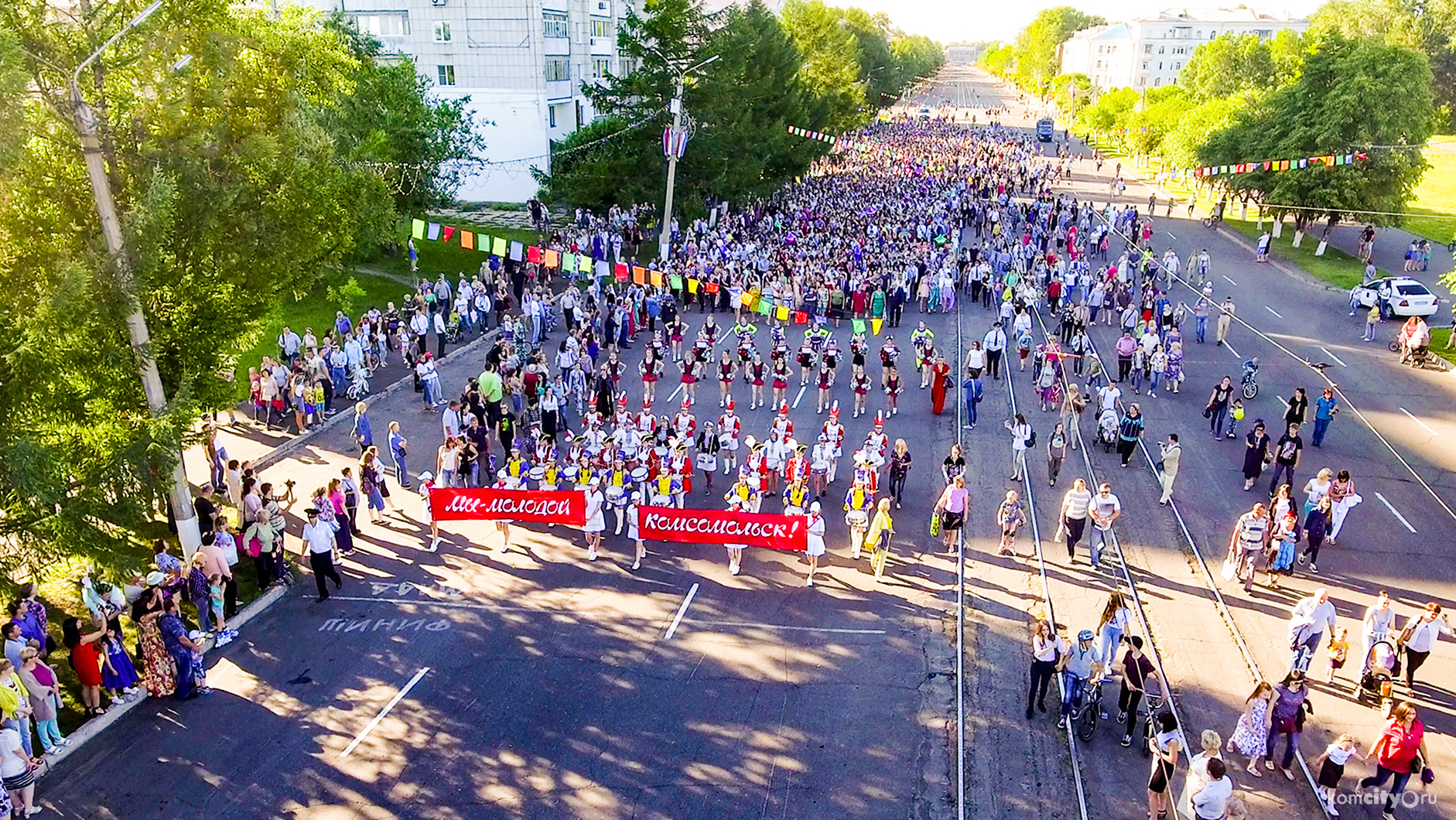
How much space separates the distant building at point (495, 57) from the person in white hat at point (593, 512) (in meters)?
→ 35.7

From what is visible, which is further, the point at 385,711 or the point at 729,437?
the point at 729,437

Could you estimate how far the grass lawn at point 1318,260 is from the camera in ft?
126

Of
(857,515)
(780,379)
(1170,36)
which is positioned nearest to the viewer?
(857,515)

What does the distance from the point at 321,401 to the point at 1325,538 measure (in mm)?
19620

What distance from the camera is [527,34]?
47.7 meters

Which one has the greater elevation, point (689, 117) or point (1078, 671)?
point (689, 117)

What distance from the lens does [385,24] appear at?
48906 mm

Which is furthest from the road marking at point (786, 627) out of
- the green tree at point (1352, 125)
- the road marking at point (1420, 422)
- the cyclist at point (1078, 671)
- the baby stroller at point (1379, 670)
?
the green tree at point (1352, 125)

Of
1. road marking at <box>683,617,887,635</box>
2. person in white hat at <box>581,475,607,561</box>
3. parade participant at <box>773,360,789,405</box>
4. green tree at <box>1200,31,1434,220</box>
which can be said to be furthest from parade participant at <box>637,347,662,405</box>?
green tree at <box>1200,31,1434,220</box>

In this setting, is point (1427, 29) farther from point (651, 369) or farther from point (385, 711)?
point (385, 711)

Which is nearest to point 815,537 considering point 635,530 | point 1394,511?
point 635,530

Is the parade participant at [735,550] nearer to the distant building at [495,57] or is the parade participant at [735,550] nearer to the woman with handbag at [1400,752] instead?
the woman with handbag at [1400,752]

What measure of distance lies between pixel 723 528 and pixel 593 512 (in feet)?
6.64

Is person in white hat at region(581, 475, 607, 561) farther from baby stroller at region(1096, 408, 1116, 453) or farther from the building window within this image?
the building window
